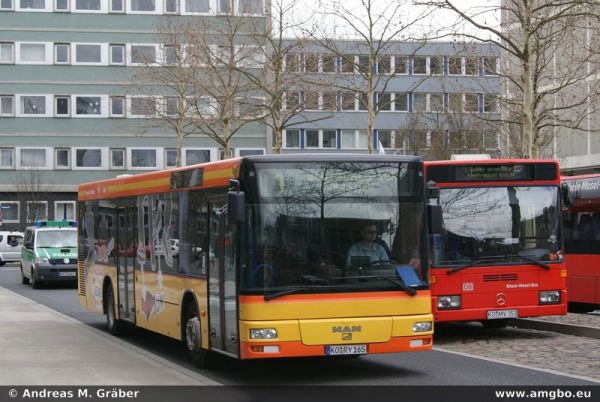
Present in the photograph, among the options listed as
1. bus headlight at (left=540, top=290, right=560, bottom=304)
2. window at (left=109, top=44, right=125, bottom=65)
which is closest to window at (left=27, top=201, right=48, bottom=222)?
window at (left=109, top=44, right=125, bottom=65)

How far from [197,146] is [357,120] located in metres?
13.2

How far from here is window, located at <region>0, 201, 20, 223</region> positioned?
2881 inches

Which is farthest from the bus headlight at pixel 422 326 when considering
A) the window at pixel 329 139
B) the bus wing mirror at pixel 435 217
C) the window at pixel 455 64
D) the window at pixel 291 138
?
the window at pixel 329 139

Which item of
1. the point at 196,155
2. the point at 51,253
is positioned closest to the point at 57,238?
the point at 51,253

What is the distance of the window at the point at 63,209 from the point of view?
7350cm

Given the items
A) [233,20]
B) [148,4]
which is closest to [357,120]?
[148,4]

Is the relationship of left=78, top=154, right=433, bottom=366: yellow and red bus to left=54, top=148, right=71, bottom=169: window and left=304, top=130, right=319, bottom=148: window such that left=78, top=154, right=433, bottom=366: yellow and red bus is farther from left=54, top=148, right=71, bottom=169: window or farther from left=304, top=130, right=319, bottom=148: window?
left=304, top=130, right=319, bottom=148: window

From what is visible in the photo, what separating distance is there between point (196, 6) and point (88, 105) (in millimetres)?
9925

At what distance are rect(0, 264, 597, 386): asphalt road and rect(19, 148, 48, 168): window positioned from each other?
59547 millimetres

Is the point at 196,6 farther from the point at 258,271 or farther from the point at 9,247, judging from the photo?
the point at 258,271

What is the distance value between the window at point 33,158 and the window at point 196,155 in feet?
31.2

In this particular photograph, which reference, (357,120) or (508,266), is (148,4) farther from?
(508,266)

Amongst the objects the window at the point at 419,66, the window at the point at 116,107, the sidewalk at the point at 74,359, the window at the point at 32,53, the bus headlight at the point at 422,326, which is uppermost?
the window at the point at 32,53

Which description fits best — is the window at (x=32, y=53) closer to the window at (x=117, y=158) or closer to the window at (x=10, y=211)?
the window at (x=117, y=158)
